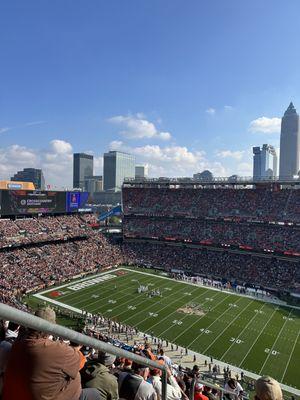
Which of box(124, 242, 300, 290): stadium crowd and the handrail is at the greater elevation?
the handrail

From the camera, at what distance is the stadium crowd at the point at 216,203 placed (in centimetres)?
5166

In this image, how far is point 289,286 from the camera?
39406mm

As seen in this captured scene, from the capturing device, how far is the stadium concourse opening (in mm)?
26172

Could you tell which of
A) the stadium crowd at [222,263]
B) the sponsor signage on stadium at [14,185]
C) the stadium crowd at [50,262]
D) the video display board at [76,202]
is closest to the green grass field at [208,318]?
the stadium crowd at [50,262]

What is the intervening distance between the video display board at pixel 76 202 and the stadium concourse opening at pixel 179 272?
26 centimetres

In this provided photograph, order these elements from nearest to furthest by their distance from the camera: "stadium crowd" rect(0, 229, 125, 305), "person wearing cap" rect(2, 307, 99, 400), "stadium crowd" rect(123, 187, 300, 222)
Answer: "person wearing cap" rect(2, 307, 99, 400) < "stadium crowd" rect(0, 229, 125, 305) < "stadium crowd" rect(123, 187, 300, 222)

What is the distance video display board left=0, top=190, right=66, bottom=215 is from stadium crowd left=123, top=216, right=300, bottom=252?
13.5m

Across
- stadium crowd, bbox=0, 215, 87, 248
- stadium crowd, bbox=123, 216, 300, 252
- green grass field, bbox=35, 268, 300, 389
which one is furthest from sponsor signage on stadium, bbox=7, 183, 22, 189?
green grass field, bbox=35, 268, 300, 389

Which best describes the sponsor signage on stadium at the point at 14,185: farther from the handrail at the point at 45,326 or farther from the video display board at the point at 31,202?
the handrail at the point at 45,326

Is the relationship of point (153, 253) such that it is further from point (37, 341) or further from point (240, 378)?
point (37, 341)

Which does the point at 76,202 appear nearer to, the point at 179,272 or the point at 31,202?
the point at 31,202

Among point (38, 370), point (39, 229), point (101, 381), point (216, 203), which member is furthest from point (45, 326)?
point (216, 203)

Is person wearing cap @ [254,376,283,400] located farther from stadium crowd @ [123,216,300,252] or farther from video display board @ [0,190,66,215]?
video display board @ [0,190,66,215]

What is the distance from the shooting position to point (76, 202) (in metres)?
59.2
